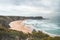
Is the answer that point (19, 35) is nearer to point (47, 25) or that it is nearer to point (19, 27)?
point (19, 27)

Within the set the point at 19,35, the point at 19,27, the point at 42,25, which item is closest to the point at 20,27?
the point at 19,27

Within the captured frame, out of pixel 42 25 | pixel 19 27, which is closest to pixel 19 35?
pixel 19 27

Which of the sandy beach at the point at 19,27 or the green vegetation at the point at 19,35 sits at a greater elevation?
the sandy beach at the point at 19,27

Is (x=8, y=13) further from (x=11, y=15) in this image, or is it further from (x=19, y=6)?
(x=19, y=6)

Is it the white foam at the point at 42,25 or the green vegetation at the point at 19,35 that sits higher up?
the white foam at the point at 42,25

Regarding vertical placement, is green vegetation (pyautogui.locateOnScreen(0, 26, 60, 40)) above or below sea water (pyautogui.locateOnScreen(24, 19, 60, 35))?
below

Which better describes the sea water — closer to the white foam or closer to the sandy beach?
the white foam

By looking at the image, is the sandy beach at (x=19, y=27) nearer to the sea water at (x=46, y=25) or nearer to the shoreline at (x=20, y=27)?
the shoreline at (x=20, y=27)

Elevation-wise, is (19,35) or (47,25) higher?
(47,25)

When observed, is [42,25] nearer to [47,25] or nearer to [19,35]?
[47,25]

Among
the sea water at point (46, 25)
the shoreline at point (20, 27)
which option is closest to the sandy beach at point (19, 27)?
the shoreline at point (20, 27)

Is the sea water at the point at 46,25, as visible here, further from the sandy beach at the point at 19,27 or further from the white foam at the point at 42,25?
the sandy beach at the point at 19,27

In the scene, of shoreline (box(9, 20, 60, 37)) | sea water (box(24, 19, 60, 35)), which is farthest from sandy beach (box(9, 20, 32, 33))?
sea water (box(24, 19, 60, 35))
